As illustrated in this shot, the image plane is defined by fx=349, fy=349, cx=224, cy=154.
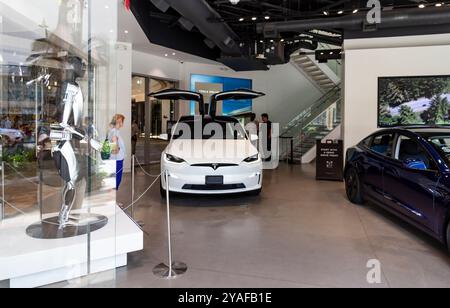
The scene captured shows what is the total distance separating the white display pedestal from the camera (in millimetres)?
2531

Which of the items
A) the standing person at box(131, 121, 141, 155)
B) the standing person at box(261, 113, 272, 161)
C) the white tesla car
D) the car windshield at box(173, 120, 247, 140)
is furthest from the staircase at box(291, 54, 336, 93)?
the white tesla car

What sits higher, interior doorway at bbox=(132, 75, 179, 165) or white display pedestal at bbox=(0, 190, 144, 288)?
interior doorway at bbox=(132, 75, 179, 165)

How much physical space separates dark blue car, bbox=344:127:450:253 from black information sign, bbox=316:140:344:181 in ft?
7.94

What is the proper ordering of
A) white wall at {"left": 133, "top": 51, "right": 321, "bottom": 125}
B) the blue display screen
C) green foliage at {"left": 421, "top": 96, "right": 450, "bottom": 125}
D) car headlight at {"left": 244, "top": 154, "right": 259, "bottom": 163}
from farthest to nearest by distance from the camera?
white wall at {"left": 133, "top": 51, "right": 321, "bottom": 125} → the blue display screen → green foliage at {"left": 421, "top": 96, "right": 450, "bottom": 125} → car headlight at {"left": 244, "top": 154, "right": 259, "bottom": 163}

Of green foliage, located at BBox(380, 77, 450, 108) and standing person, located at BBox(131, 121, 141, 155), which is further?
standing person, located at BBox(131, 121, 141, 155)

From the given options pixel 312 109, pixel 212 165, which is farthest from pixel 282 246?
pixel 312 109

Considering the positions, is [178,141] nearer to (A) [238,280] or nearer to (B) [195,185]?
(B) [195,185]

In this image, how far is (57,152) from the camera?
3.06m

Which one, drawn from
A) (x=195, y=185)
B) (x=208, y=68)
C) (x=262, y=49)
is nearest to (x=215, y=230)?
(x=195, y=185)

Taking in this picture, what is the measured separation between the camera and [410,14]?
22.3 ft

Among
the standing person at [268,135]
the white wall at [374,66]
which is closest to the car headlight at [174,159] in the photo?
the white wall at [374,66]

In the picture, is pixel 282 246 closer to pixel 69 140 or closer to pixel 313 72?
pixel 69 140

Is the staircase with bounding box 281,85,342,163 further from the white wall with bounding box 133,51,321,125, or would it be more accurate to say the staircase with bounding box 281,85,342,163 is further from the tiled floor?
the tiled floor
